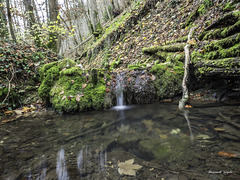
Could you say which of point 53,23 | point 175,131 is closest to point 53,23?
point 53,23

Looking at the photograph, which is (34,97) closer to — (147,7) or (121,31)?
(121,31)

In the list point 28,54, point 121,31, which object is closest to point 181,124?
point 28,54

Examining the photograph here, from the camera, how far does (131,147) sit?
6.33 ft

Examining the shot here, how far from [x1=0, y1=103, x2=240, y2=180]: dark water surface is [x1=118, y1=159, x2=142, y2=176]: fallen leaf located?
47 mm

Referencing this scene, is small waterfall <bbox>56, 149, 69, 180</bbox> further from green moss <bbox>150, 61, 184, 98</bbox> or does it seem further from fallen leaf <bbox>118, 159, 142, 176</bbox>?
green moss <bbox>150, 61, 184, 98</bbox>

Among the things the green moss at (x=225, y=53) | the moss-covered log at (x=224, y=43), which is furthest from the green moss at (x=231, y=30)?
the green moss at (x=225, y=53)

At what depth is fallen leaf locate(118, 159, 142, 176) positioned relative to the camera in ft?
4.61

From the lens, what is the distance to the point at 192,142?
183 centimetres

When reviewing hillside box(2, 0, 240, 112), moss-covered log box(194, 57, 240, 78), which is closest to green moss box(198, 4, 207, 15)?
hillside box(2, 0, 240, 112)

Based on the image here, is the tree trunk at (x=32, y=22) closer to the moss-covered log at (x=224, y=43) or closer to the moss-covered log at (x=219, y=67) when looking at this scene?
the moss-covered log at (x=219, y=67)

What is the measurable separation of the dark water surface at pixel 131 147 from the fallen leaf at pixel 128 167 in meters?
0.05

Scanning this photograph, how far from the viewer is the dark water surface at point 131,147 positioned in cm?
139

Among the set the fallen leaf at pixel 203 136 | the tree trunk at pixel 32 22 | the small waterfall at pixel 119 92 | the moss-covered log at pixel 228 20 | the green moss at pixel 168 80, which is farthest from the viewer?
the tree trunk at pixel 32 22

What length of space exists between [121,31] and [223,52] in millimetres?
8387
